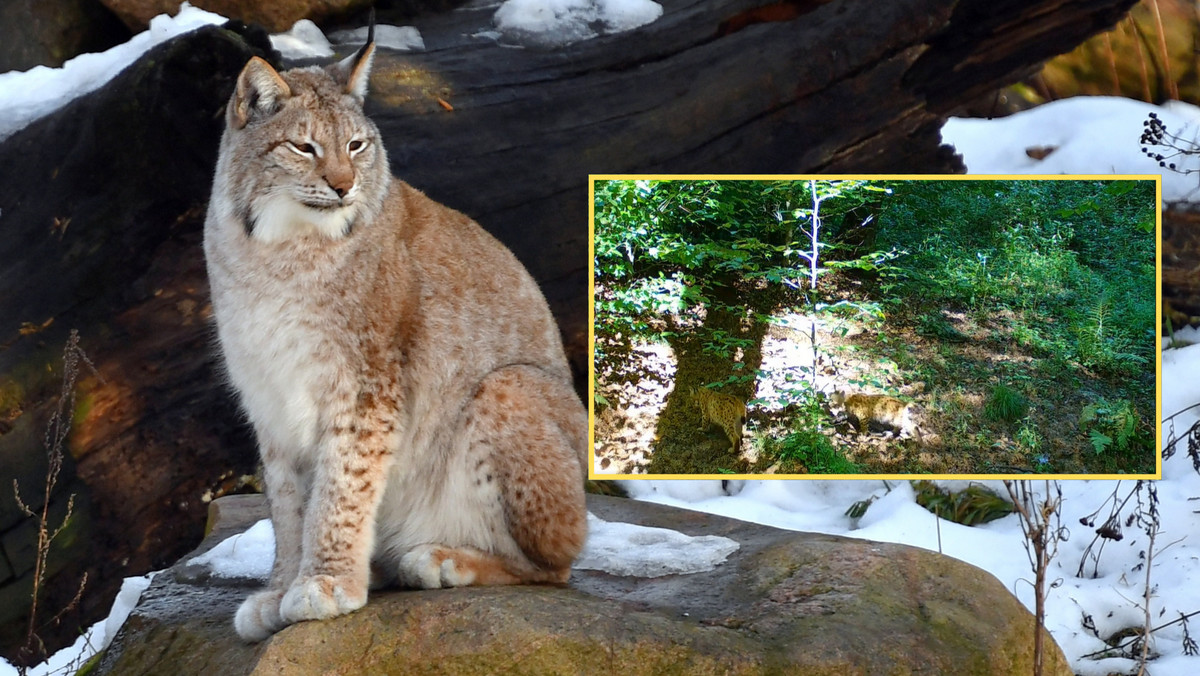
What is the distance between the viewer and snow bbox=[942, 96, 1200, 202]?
6.73 meters

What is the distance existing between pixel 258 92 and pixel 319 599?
1.57 m

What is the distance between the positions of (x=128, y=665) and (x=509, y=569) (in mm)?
1304

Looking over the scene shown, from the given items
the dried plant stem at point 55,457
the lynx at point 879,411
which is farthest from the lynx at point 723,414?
the dried plant stem at point 55,457

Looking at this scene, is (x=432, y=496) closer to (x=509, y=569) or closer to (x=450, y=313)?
(x=509, y=569)

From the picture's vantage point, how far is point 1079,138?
7152mm

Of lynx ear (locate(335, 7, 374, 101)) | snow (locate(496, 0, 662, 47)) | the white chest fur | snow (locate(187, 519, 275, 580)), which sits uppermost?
snow (locate(496, 0, 662, 47))

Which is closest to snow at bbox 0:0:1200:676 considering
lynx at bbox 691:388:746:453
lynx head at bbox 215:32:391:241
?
lynx at bbox 691:388:746:453

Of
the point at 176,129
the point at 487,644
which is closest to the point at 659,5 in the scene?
the point at 176,129

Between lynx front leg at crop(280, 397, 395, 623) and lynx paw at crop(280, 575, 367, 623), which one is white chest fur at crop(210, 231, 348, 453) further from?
lynx paw at crop(280, 575, 367, 623)

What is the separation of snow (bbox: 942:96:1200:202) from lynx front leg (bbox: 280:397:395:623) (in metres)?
4.61

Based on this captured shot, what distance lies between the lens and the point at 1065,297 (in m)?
4.23

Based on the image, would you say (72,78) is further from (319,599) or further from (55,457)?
(319,599)

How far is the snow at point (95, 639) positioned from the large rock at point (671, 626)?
0.43 m

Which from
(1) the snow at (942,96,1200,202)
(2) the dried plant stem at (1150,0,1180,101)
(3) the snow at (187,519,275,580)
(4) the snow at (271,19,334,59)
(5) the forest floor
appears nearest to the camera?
(5) the forest floor
